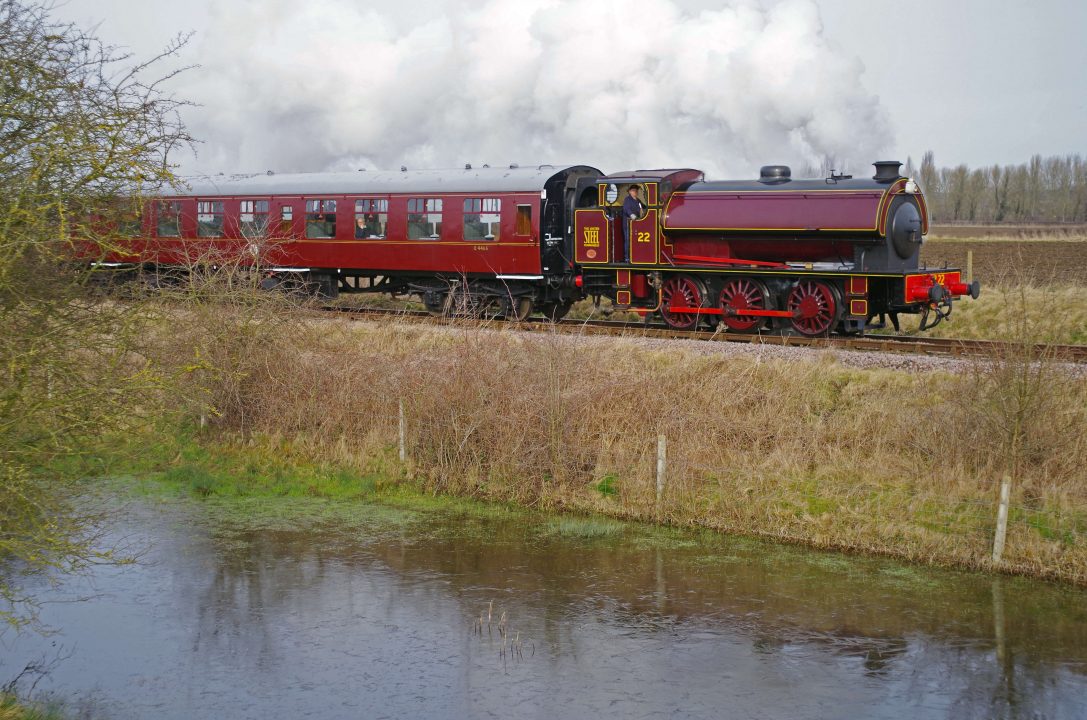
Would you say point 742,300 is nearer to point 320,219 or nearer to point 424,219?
point 424,219

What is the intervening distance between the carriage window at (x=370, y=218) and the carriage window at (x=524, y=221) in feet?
10.2

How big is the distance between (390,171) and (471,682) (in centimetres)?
1608

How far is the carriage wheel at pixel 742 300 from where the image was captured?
1817 cm

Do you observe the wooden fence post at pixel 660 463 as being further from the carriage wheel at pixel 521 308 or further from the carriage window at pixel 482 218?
the carriage window at pixel 482 218

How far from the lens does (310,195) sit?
22.8 metres

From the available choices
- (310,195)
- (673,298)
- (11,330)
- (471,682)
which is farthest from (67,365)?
(310,195)

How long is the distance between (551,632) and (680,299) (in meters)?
10.1

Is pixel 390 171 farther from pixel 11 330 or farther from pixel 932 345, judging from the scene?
pixel 11 330

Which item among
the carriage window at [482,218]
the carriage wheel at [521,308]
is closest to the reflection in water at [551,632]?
the carriage wheel at [521,308]

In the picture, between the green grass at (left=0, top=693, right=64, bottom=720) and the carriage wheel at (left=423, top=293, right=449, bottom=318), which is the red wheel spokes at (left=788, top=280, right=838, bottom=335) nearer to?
the carriage wheel at (left=423, top=293, right=449, bottom=318)

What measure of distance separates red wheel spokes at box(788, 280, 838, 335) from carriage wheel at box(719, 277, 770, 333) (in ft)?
1.81

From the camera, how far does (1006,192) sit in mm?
85250

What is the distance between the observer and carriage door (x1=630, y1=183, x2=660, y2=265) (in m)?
19.2

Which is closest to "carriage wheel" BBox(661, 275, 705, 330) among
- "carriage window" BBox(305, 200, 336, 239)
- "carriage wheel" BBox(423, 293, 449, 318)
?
"carriage wheel" BBox(423, 293, 449, 318)
